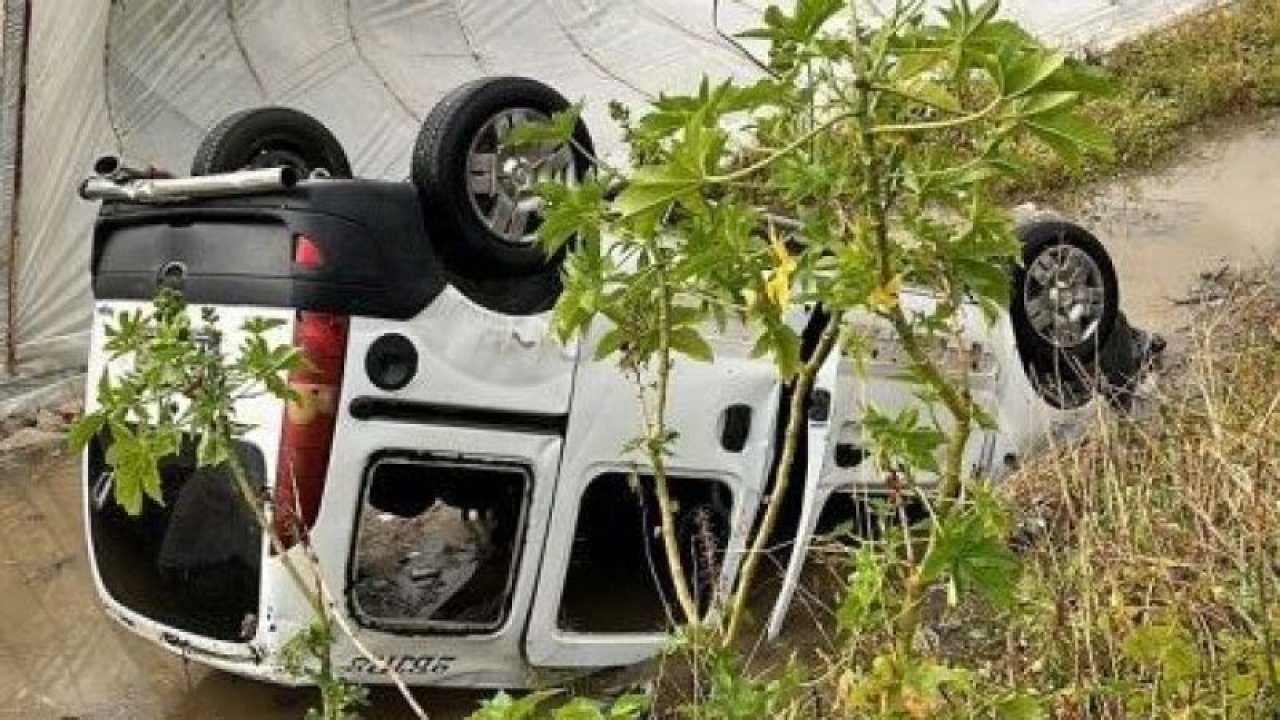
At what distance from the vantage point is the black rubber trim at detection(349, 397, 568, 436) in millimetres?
5160

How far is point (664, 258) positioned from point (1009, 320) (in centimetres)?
384

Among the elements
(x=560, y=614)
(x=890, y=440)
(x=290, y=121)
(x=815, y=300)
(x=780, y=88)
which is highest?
(x=290, y=121)

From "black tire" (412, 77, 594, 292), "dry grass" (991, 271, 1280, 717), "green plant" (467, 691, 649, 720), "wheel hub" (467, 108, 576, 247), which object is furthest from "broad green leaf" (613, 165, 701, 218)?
"wheel hub" (467, 108, 576, 247)

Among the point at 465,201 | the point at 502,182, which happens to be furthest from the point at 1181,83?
the point at 465,201

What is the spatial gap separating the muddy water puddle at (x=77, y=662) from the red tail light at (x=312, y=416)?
132cm

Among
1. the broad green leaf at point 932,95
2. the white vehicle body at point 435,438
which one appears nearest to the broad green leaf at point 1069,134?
the broad green leaf at point 932,95

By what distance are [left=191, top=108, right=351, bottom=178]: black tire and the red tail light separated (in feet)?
4.46

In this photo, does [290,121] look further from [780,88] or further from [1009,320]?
[780,88]

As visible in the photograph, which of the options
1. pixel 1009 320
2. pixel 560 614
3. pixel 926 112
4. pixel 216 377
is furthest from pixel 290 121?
pixel 926 112

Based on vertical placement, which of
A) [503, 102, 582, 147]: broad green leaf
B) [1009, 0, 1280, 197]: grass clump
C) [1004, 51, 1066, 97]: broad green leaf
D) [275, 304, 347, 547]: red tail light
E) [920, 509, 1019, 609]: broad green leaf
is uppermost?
[1009, 0, 1280, 197]: grass clump

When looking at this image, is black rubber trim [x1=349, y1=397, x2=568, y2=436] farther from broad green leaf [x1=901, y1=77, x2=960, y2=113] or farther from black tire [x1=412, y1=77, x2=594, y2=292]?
broad green leaf [x1=901, y1=77, x2=960, y2=113]

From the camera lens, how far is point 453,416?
531 cm

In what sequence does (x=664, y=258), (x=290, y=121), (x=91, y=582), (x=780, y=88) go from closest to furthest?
(x=780, y=88), (x=664, y=258), (x=290, y=121), (x=91, y=582)

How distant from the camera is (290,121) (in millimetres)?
6633
